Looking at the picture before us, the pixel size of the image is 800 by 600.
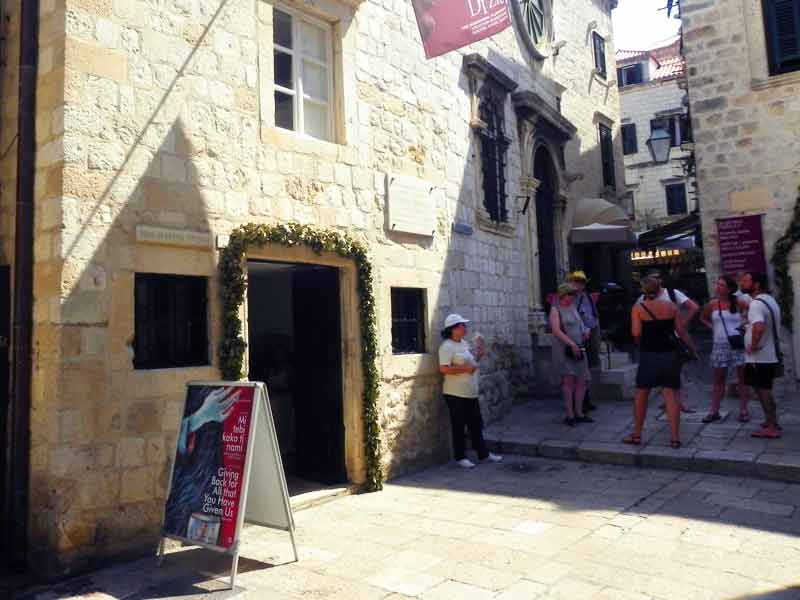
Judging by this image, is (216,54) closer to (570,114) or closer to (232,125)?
(232,125)

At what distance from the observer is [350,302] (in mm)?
6469

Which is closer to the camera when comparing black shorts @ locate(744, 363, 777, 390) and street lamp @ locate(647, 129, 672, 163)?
black shorts @ locate(744, 363, 777, 390)

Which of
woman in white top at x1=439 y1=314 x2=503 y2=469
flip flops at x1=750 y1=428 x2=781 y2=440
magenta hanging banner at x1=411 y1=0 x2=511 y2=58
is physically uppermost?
magenta hanging banner at x1=411 y1=0 x2=511 y2=58

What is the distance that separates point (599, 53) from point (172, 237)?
13.1m

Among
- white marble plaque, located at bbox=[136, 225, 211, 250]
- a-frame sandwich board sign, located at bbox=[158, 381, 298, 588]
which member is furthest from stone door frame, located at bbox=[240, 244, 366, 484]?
a-frame sandwich board sign, located at bbox=[158, 381, 298, 588]

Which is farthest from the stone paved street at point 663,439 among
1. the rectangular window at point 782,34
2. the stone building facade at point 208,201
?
the rectangular window at point 782,34

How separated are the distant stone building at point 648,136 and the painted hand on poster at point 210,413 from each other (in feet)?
78.7

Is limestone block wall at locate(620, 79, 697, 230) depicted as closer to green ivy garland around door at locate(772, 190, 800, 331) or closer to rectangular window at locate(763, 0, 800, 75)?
rectangular window at locate(763, 0, 800, 75)

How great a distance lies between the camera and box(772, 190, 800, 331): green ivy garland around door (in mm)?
9391

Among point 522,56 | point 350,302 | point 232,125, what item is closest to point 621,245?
point 522,56

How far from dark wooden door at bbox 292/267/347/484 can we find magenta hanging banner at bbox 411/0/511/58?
2.47 m

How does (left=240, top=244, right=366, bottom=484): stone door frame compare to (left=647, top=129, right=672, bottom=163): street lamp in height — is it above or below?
below

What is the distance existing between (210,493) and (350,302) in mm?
2607

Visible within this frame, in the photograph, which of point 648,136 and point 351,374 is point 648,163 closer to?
point 648,136
